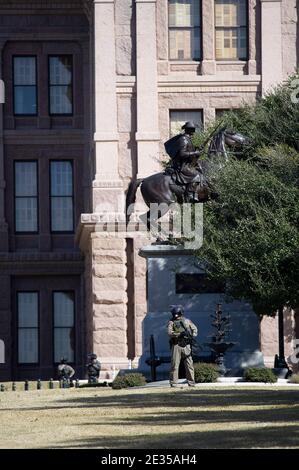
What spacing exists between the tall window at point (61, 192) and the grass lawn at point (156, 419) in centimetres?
3161

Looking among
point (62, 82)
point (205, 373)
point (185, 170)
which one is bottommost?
point (205, 373)

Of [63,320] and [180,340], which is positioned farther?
[63,320]

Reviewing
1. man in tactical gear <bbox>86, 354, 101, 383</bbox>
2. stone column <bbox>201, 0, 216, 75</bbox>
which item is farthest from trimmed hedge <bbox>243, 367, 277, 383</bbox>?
stone column <bbox>201, 0, 216, 75</bbox>

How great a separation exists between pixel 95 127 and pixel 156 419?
106ft

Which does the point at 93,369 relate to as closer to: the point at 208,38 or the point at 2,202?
the point at 208,38

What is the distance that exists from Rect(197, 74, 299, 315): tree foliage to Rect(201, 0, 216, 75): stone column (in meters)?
17.4

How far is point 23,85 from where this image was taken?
68062mm

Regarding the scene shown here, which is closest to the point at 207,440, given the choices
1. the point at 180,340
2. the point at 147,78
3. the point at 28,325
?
the point at 180,340

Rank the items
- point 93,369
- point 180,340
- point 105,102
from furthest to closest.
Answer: point 105,102 < point 93,369 < point 180,340

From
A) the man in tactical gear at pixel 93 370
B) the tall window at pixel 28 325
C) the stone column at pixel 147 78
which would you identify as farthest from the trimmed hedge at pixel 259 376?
the tall window at pixel 28 325

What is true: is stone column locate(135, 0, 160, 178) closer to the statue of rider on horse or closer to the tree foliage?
the tree foliage

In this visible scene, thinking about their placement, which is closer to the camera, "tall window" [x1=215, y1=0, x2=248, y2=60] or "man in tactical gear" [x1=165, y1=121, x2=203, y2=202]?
"man in tactical gear" [x1=165, y1=121, x2=203, y2=202]

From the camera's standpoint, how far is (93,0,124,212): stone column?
58.3 meters

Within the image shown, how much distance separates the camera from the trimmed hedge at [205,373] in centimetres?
3641
